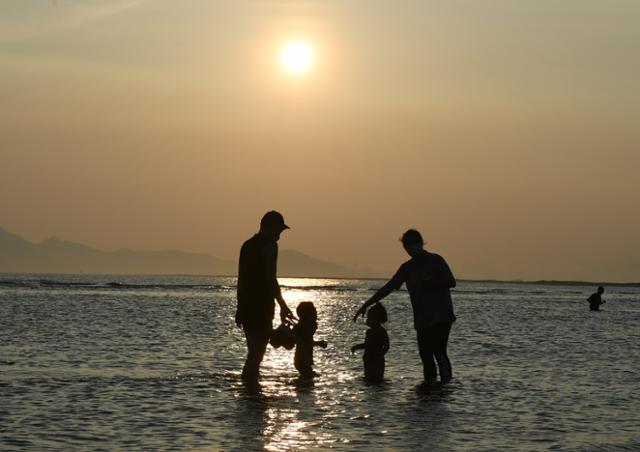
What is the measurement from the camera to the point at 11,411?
1096 centimetres

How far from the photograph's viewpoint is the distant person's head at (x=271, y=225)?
44.7 feet

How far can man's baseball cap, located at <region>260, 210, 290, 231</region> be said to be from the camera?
13.6 meters

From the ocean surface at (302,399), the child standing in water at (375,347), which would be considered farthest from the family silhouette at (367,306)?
the ocean surface at (302,399)

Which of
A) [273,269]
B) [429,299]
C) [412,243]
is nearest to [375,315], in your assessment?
[429,299]

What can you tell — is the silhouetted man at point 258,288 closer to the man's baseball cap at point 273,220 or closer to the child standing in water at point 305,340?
the man's baseball cap at point 273,220

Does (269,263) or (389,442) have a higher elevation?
(269,263)

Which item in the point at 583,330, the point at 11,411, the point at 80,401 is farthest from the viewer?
the point at 583,330

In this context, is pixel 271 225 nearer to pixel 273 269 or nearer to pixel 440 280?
pixel 273 269

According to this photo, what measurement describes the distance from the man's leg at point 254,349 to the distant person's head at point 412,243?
2254 millimetres

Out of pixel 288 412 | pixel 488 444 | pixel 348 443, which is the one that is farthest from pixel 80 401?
pixel 488 444

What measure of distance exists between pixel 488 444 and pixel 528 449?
1.23 ft

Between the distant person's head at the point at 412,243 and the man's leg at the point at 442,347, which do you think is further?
the distant person's head at the point at 412,243

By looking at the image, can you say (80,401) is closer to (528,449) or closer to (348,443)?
(348,443)

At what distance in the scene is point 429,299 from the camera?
14.1 metres
